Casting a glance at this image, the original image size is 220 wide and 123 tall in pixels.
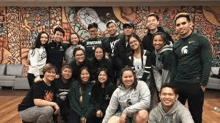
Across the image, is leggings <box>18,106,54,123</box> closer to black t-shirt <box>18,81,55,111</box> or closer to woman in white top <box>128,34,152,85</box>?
black t-shirt <box>18,81,55,111</box>

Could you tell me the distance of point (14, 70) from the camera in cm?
736

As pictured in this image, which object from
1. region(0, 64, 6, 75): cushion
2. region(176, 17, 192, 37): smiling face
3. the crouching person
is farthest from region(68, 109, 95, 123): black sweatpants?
region(0, 64, 6, 75): cushion

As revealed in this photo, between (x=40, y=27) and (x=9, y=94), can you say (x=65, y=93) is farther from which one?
(x=40, y=27)

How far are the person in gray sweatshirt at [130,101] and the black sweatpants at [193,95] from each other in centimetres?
41

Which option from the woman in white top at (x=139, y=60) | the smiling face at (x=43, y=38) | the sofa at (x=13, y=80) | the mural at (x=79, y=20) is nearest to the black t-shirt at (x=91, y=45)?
the smiling face at (x=43, y=38)

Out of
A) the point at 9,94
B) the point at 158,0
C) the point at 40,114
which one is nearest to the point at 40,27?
the point at 9,94

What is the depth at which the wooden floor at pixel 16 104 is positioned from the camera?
3963 mm

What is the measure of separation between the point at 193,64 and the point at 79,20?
18.5ft

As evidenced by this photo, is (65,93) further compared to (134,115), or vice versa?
(65,93)

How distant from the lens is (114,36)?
3.60m

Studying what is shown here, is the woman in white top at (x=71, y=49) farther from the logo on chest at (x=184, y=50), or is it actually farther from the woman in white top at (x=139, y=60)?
the logo on chest at (x=184, y=50)

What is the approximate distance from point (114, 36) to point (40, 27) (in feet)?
15.5

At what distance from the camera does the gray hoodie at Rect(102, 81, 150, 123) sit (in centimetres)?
262

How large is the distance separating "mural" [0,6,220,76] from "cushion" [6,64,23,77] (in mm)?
317
